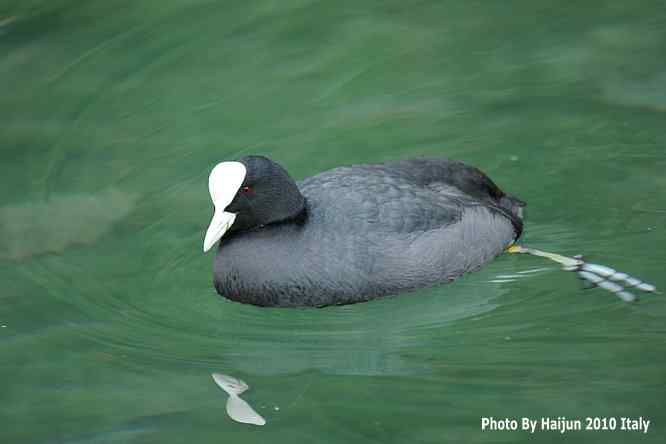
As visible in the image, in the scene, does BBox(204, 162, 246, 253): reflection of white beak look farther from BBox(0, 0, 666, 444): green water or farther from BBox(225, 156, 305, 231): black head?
BBox(0, 0, 666, 444): green water

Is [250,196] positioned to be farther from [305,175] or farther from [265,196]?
[305,175]

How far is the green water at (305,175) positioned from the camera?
495cm

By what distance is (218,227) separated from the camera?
5445 mm

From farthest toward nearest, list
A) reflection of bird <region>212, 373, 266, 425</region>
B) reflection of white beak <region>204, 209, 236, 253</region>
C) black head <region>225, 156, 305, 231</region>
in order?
1. black head <region>225, 156, 305, 231</region>
2. reflection of white beak <region>204, 209, 236, 253</region>
3. reflection of bird <region>212, 373, 266, 425</region>

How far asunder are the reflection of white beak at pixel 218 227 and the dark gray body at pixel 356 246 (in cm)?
17

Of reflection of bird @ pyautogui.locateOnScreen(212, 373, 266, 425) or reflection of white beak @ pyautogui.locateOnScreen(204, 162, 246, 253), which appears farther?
Answer: reflection of white beak @ pyautogui.locateOnScreen(204, 162, 246, 253)

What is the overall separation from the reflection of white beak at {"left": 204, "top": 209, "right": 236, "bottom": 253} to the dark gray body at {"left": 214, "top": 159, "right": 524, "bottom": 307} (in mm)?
171

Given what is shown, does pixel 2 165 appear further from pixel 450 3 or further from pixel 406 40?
pixel 450 3

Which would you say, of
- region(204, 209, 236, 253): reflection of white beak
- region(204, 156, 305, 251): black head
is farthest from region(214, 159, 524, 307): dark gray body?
region(204, 209, 236, 253): reflection of white beak

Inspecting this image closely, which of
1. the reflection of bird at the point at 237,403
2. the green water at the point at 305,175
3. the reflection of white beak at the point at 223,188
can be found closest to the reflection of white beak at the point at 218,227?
the reflection of white beak at the point at 223,188

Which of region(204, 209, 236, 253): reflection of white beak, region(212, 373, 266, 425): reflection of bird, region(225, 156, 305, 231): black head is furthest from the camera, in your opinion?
region(225, 156, 305, 231): black head

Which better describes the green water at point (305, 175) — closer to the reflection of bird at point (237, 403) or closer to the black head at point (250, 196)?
the reflection of bird at point (237, 403)

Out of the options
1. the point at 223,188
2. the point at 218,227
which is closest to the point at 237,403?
the point at 218,227

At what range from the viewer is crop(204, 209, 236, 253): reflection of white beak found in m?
5.41
